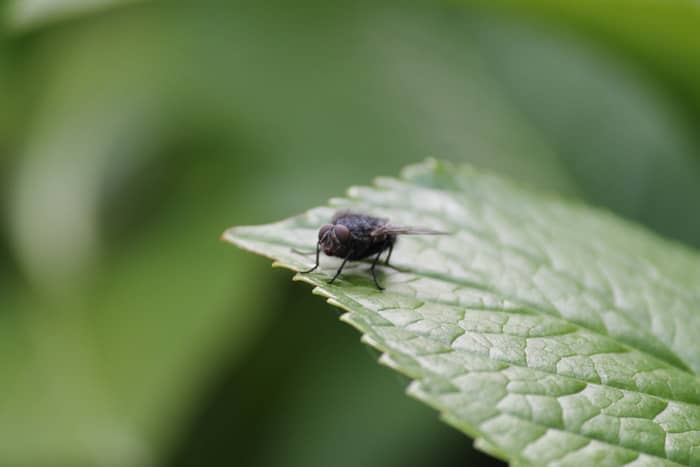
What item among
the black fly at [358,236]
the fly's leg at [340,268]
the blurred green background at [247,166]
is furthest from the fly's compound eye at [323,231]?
the blurred green background at [247,166]

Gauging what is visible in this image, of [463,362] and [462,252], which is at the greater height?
[462,252]

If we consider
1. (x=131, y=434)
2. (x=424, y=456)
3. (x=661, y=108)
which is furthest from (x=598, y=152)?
(x=131, y=434)

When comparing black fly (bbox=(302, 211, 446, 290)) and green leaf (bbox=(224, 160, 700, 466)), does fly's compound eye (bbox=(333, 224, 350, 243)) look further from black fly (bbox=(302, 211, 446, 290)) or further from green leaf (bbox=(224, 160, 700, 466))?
green leaf (bbox=(224, 160, 700, 466))

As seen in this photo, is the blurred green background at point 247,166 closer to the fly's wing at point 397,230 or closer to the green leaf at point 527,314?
the green leaf at point 527,314

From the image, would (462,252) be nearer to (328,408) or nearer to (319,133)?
(328,408)

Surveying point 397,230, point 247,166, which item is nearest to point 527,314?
point 397,230

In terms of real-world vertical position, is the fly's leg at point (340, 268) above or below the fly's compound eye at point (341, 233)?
below
